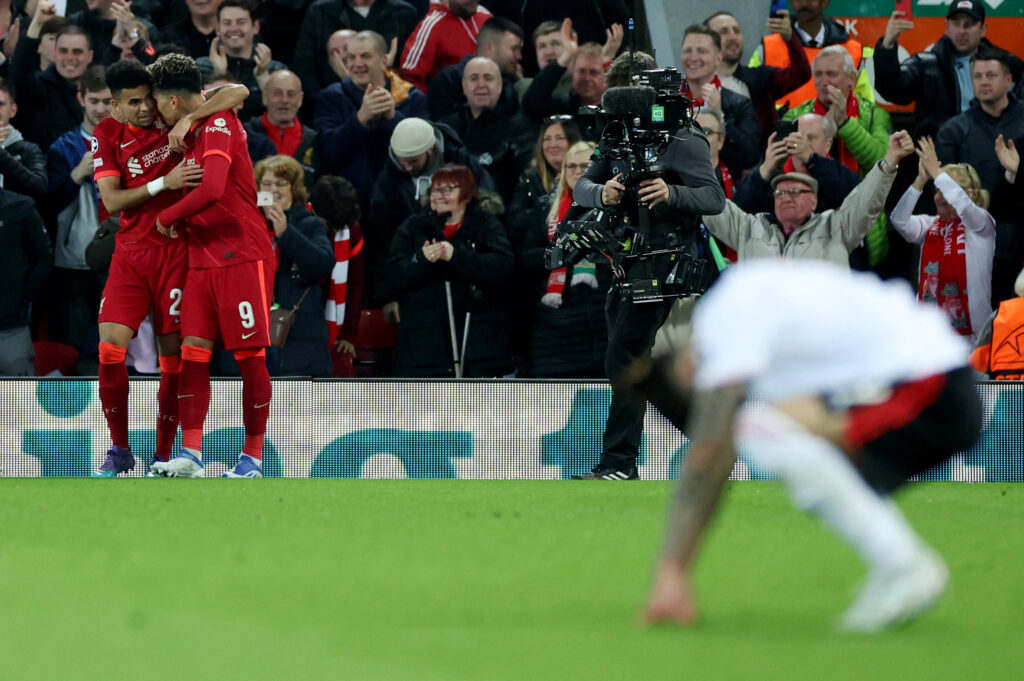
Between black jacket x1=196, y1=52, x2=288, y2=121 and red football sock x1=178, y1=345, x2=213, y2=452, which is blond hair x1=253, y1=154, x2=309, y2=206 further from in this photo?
red football sock x1=178, y1=345, x2=213, y2=452

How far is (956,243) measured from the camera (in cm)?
1066

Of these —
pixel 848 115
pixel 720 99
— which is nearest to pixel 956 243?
pixel 848 115

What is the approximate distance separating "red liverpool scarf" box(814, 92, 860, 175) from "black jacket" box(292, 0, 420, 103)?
3554 mm

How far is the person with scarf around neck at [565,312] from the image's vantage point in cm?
1049

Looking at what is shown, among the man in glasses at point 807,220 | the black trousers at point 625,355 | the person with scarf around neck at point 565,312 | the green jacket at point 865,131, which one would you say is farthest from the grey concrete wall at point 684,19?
the black trousers at point 625,355

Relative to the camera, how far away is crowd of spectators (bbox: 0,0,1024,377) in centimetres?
1061

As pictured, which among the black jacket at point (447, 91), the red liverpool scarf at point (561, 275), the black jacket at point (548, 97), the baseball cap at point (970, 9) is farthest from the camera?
the black jacket at point (447, 91)

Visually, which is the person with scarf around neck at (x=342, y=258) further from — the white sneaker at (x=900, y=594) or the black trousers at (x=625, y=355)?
the white sneaker at (x=900, y=594)

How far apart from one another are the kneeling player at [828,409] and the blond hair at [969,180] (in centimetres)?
666

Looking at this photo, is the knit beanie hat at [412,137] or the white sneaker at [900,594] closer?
the white sneaker at [900,594]

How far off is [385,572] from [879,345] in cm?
200

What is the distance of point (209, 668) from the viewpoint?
3.75 meters

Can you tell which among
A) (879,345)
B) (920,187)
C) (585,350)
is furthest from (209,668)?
(920,187)

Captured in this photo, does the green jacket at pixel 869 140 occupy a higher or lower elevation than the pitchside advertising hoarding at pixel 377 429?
higher
